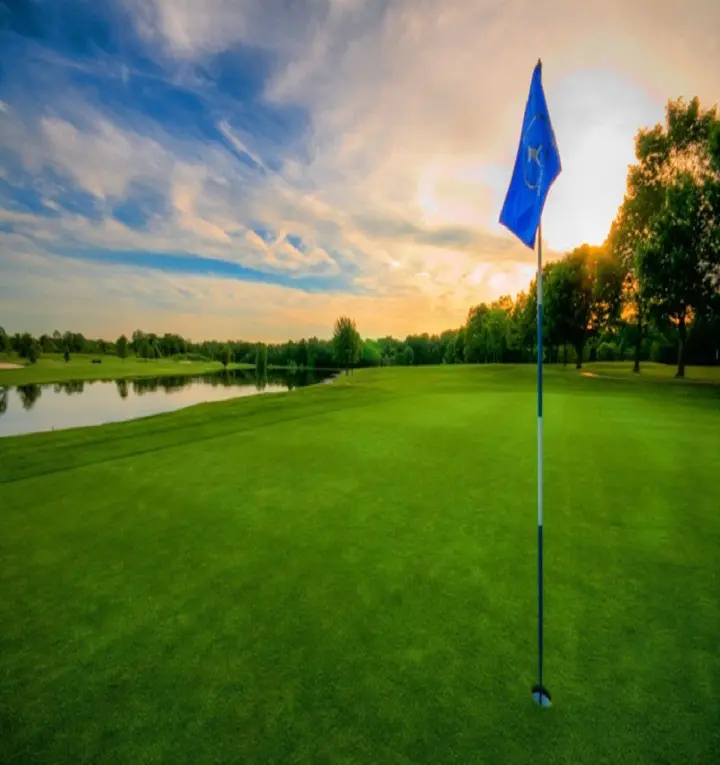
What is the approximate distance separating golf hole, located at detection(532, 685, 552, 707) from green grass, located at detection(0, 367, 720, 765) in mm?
88

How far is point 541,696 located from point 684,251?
39.5 meters

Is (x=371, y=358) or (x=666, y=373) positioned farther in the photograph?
(x=371, y=358)

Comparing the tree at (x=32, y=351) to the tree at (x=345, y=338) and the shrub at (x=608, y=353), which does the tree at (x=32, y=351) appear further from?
the shrub at (x=608, y=353)

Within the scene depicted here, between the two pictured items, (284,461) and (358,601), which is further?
(284,461)

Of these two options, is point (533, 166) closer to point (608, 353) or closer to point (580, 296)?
point (580, 296)

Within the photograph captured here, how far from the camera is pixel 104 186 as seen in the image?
100ft

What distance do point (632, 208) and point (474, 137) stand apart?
30205 millimetres

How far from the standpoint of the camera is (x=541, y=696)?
3416mm

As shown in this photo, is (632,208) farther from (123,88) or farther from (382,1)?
(123,88)

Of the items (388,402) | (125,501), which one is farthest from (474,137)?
(125,501)

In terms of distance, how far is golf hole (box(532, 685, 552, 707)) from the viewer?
3.38m

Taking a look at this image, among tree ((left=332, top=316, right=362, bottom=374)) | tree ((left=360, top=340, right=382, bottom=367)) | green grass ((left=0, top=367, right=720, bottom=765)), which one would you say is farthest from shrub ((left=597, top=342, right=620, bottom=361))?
green grass ((left=0, top=367, right=720, bottom=765))

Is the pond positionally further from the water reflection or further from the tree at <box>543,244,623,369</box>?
the tree at <box>543,244,623,369</box>

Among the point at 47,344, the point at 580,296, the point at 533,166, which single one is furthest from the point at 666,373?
the point at 47,344
